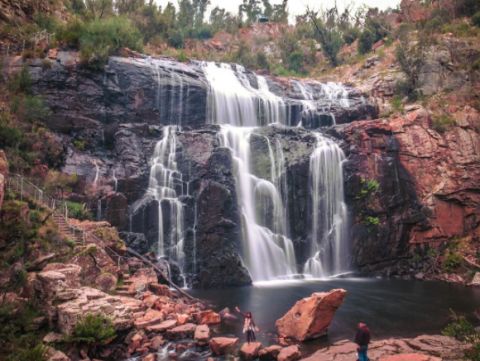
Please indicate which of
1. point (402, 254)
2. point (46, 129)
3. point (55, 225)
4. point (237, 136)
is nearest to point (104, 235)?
point (55, 225)

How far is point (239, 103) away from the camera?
110 ft

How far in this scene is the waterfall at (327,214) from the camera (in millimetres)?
27656

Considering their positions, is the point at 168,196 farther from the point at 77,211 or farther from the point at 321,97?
the point at 321,97

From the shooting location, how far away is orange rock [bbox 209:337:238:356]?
12.8 metres

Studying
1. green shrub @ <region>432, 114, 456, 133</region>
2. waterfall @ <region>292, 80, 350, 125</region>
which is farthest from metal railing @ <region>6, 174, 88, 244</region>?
green shrub @ <region>432, 114, 456, 133</region>

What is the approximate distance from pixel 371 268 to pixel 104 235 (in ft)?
58.6

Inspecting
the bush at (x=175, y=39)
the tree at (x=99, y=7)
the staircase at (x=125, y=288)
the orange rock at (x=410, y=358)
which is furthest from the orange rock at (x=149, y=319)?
the bush at (x=175, y=39)

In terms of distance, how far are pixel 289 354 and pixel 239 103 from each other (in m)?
24.3

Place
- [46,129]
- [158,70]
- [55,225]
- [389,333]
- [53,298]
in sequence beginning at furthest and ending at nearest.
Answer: [158,70], [46,129], [55,225], [389,333], [53,298]

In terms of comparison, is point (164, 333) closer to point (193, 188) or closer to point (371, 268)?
point (193, 188)

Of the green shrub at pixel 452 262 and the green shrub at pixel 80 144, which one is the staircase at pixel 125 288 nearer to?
the green shrub at pixel 80 144

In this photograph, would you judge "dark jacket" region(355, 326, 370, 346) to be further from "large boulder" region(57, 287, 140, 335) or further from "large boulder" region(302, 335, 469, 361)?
"large boulder" region(57, 287, 140, 335)

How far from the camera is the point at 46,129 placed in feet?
84.3

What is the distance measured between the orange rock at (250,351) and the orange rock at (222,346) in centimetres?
39
